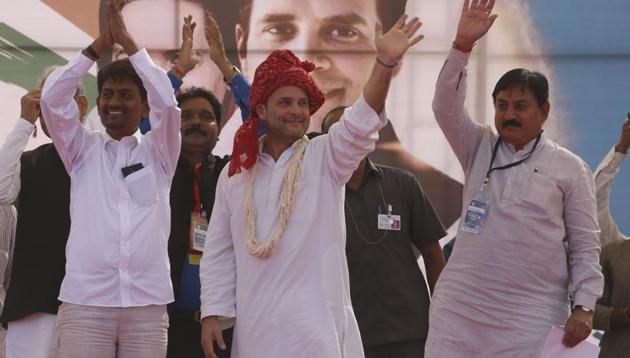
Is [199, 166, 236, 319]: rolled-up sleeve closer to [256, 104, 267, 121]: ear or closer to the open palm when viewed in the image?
[256, 104, 267, 121]: ear

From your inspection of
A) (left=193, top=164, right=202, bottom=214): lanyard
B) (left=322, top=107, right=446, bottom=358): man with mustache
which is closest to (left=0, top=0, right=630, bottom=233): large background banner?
(left=322, top=107, right=446, bottom=358): man with mustache

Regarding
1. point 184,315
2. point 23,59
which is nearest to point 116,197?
point 184,315

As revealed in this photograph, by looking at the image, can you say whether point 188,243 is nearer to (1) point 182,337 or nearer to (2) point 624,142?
(1) point 182,337

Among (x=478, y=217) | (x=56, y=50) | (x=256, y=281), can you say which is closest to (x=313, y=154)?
(x=256, y=281)

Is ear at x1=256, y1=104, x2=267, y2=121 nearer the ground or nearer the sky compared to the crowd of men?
nearer the sky

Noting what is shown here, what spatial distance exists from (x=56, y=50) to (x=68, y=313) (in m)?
2.35

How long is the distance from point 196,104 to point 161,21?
95 centimetres

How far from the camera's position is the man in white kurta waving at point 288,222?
4121 mm

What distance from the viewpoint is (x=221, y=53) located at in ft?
17.8

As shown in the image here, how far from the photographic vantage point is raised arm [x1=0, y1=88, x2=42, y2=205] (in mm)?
4961

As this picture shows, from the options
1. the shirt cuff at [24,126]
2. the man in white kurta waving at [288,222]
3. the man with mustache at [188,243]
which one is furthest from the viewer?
the man with mustache at [188,243]

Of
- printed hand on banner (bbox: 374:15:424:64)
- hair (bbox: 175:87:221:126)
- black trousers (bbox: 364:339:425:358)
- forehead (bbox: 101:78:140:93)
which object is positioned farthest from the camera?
hair (bbox: 175:87:221:126)

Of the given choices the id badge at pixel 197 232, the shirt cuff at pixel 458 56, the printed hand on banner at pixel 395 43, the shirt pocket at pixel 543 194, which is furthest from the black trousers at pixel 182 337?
the printed hand on banner at pixel 395 43

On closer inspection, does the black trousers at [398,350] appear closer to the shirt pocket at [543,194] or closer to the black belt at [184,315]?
the black belt at [184,315]
